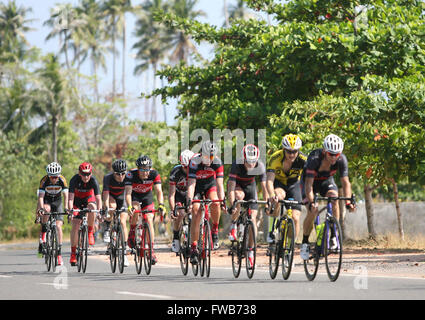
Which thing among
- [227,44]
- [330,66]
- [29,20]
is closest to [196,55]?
[227,44]

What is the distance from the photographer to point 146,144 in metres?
46.3

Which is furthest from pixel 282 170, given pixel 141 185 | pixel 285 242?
pixel 141 185

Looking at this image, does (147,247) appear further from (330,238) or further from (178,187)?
(330,238)

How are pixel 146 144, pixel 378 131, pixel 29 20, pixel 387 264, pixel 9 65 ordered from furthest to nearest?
pixel 29 20, pixel 9 65, pixel 146 144, pixel 378 131, pixel 387 264

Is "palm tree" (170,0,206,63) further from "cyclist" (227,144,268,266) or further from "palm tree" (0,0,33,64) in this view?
"cyclist" (227,144,268,266)

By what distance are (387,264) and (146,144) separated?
30.3m

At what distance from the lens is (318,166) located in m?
12.8

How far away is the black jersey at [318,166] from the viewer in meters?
12.7

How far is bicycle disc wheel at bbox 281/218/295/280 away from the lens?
1281 cm

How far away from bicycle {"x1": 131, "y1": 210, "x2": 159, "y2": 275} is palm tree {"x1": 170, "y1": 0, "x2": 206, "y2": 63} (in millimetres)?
57767

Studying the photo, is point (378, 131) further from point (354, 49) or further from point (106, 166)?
point (106, 166)

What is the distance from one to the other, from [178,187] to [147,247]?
2538mm

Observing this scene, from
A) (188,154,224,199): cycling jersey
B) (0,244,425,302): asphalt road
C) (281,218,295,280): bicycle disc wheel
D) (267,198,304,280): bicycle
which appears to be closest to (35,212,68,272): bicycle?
(0,244,425,302): asphalt road

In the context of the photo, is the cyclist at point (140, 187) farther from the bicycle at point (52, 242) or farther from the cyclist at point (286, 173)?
the cyclist at point (286, 173)
